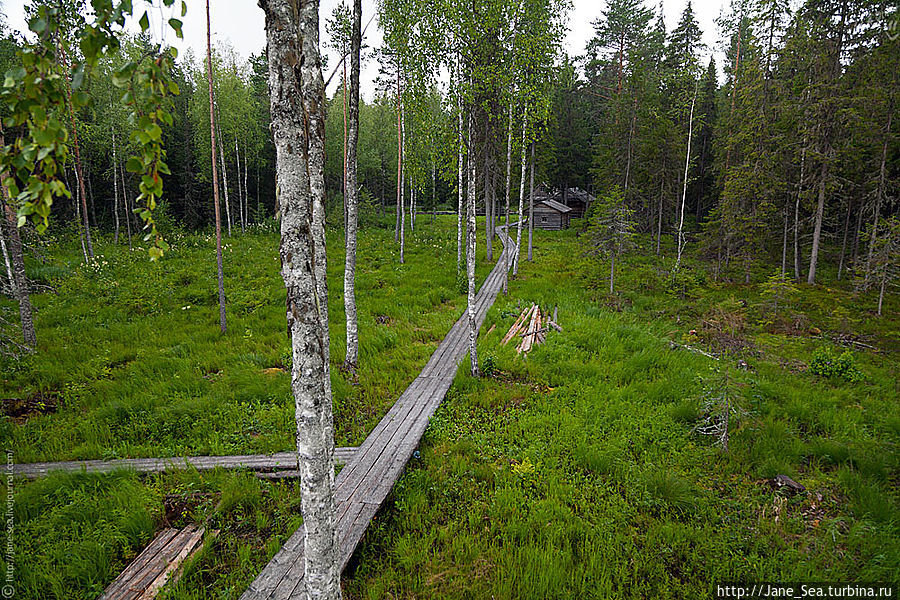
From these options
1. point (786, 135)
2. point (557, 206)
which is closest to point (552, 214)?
point (557, 206)

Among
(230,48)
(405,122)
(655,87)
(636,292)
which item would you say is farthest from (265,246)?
(655,87)

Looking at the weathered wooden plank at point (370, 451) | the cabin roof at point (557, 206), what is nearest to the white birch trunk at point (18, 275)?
the weathered wooden plank at point (370, 451)

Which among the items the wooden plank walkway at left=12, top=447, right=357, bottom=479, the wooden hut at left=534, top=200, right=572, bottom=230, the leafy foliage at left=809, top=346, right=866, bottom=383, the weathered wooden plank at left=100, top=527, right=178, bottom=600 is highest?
the wooden hut at left=534, top=200, right=572, bottom=230

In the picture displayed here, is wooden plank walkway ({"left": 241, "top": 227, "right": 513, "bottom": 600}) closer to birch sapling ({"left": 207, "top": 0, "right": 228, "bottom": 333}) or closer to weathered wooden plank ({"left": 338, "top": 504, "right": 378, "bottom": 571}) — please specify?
weathered wooden plank ({"left": 338, "top": 504, "right": 378, "bottom": 571})

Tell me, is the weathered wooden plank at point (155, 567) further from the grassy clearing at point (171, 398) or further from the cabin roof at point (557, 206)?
the cabin roof at point (557, 206)

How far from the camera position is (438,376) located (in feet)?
31.6

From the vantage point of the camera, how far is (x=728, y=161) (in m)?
22.3

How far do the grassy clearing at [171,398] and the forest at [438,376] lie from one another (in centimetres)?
6

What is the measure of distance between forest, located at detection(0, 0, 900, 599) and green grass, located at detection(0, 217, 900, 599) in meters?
0.04

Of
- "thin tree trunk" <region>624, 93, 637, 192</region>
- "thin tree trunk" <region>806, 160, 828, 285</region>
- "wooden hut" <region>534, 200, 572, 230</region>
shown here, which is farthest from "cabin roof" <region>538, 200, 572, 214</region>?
"thin tree trunk" <region>806, 160, 828, 285</region>

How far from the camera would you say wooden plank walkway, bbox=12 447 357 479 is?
20.6ft

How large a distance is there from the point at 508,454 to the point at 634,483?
1863mm

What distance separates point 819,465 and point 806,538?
207 cm

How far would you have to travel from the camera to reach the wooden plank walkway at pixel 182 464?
629 cm
